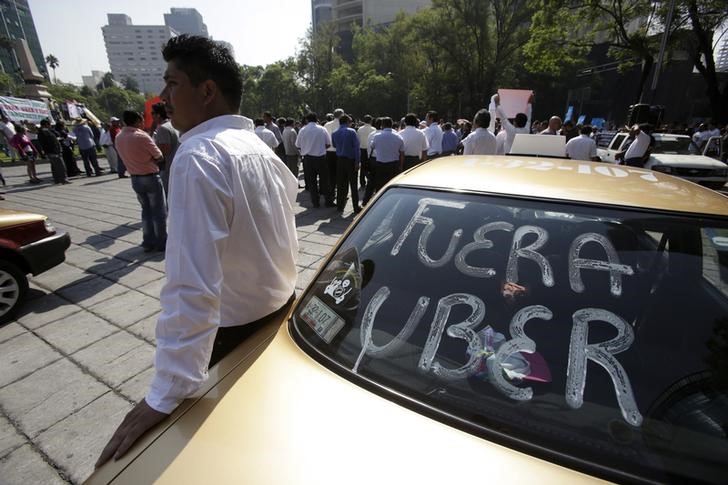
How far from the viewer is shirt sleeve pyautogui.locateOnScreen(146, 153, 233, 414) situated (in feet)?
3.51

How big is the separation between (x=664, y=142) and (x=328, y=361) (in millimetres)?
12495

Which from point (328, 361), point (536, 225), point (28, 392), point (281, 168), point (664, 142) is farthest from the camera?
point (664, 142)

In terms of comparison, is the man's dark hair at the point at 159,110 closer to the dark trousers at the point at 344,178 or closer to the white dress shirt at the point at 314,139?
the white dress shirt at the point at 314,139

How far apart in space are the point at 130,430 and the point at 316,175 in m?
6.78

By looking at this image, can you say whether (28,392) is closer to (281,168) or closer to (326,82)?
(281,168)

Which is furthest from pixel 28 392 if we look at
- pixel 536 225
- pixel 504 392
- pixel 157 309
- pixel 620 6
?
pixel 620 6

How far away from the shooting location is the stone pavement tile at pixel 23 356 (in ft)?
8.84

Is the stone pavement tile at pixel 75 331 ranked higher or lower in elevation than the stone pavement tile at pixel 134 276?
higher

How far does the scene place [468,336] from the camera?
1.21 meters

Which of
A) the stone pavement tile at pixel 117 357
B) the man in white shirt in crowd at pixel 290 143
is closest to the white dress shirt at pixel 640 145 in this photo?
the man in white shirt in crowd at pixel 290 143

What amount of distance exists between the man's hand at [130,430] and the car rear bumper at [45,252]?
3.63 metres

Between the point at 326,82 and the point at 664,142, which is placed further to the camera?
the point at 326,82

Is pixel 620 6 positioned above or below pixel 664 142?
above

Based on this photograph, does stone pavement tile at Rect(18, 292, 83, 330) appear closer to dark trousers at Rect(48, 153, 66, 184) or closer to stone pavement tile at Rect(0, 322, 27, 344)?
stone pavement tile at Rect(0, 322, 27, 344)
